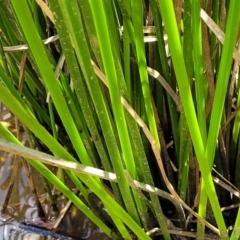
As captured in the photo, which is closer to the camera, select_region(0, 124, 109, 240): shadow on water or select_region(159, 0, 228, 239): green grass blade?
select_region(159, 0, 228, 239): green grass blade

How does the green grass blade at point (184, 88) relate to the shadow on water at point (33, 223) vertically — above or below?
above

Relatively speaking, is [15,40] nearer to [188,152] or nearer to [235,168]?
[188,152]

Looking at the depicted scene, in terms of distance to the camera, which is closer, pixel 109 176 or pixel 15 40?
pixel 109 176

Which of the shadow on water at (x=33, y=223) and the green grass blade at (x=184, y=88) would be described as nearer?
the green grass blade at (x=184, y=88)

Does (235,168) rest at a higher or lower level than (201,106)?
lower

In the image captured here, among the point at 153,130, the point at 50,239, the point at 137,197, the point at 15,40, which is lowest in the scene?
the point at 50,239

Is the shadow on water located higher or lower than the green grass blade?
lower

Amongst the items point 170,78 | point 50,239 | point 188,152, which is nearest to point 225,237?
point 188,152

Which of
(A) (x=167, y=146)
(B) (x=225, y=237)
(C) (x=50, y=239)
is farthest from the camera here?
(C) (x=50, y=239)

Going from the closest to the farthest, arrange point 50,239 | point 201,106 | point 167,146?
1. point 201,106
2. point 167,146
3. point 50,239

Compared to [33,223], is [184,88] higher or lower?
higher

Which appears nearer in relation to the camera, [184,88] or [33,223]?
[184,88]
